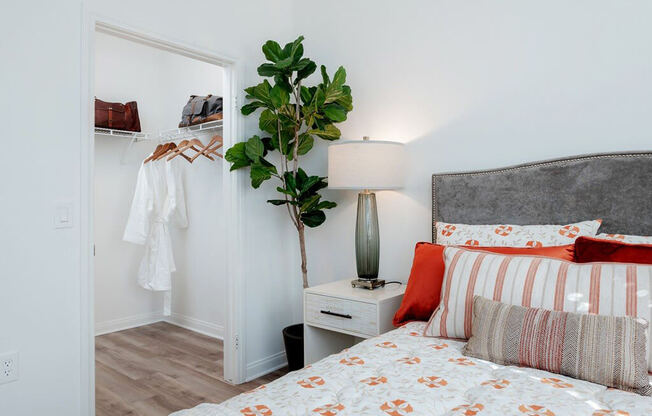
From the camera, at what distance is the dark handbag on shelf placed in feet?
11.7

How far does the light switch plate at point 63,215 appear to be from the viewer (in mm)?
2104

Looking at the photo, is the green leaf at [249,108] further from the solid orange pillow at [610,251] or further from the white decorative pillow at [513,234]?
the solid orange pillow at [610,251]

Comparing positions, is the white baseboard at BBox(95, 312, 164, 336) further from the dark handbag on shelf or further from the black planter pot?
the black planter pot

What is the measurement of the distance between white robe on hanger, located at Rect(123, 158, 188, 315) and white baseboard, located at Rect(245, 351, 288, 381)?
4.18ft

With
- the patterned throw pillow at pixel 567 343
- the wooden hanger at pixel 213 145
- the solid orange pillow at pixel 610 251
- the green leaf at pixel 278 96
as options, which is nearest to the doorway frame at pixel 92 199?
the green leaf at pixel 278 96

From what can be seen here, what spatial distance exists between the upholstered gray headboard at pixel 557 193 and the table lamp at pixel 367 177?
275 mm

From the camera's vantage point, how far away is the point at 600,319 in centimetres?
137


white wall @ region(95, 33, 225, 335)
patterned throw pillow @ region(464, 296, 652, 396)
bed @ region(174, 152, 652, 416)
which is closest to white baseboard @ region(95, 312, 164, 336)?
white wall @ region(95, 33, 225, 335)

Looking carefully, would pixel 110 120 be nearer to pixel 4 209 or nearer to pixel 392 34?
pixel 4 209

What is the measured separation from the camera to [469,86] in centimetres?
251

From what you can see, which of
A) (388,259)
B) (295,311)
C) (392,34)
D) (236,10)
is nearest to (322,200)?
(388,259)

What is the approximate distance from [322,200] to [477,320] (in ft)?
5.85

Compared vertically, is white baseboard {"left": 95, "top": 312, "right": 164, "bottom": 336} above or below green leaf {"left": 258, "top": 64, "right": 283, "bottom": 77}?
below

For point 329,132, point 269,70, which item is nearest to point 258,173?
point 329,132
